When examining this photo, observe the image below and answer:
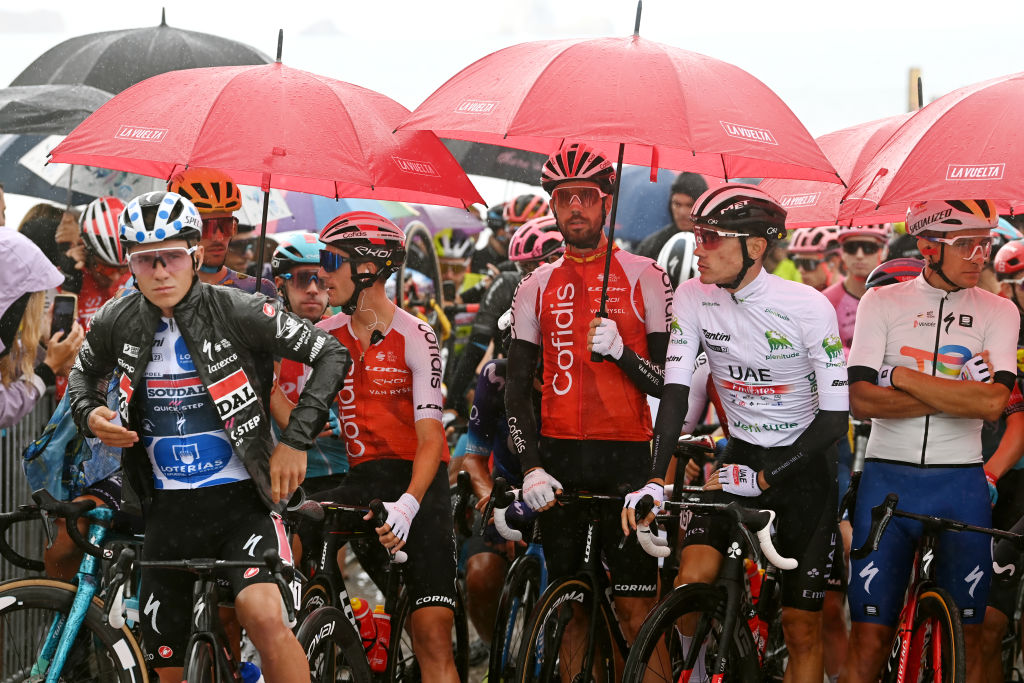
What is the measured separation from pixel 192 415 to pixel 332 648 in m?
1.20

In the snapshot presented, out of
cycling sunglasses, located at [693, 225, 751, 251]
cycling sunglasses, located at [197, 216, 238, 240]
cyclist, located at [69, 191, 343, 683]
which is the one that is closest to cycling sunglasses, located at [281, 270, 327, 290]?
cycling sunglasses, located at [197, 216, 238, 240]

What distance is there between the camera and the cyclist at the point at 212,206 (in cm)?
652

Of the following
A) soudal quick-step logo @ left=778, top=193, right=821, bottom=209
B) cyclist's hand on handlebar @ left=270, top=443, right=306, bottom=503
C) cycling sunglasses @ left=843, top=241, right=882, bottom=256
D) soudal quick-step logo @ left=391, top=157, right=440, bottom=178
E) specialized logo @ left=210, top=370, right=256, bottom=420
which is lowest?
cyclist's hand on handlebar @ left=270, top=443, right=306, bottom=503

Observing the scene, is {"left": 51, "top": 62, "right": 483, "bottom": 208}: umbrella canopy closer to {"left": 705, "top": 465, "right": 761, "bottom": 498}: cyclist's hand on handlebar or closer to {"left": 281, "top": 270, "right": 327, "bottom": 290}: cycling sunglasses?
{"left": 281, "top": 270, "right": 327, "bottom": 290}: cycling sunglasses

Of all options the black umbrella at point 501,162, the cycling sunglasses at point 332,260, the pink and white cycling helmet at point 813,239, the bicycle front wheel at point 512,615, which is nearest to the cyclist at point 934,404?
the bicycle front wheel at point 512,615

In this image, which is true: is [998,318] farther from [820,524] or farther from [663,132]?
[663,132]

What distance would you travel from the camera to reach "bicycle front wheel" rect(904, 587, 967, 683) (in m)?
5.05

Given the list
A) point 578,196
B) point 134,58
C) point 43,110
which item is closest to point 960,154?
point 578,196

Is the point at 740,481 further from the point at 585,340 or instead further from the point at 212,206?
the point at 212,206

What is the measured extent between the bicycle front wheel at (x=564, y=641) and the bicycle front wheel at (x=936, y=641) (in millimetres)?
1317

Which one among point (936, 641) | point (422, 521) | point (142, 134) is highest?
point (142, 134)

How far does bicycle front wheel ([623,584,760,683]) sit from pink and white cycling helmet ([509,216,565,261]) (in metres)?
2.39

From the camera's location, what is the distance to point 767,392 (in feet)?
17.7

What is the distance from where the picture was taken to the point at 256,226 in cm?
983
